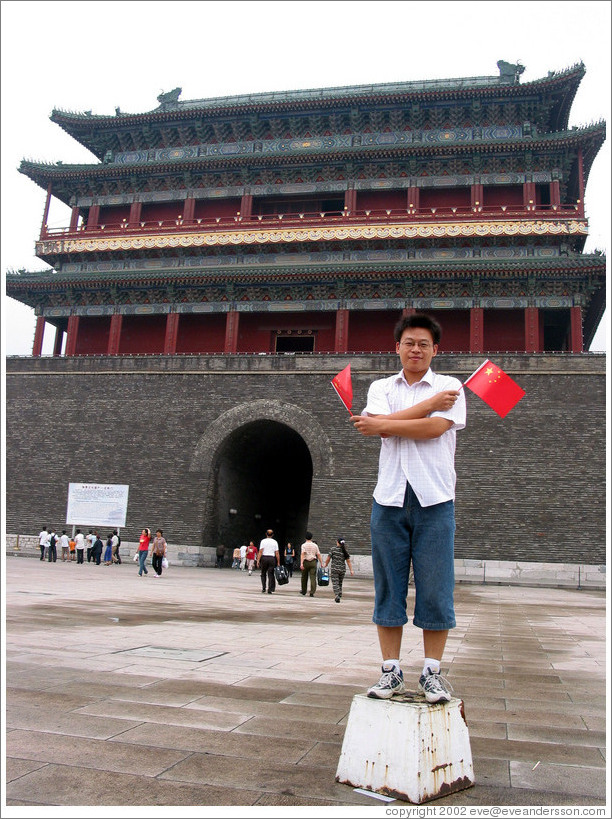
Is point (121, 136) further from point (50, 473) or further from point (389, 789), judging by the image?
point (389, 789)

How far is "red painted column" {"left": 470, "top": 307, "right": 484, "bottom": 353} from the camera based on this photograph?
20922mm

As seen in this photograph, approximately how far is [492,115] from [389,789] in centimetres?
2487

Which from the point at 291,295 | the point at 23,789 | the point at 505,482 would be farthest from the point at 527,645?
the point at 291,295

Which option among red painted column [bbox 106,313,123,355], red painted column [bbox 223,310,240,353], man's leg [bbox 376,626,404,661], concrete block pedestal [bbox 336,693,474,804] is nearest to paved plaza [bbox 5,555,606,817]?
concrete block pedestal [bbox 336,693,474,804]

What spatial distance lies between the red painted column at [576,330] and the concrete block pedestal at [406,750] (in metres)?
19.1

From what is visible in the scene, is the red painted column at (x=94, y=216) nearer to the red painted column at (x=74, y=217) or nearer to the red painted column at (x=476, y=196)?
the red painted column at (x=74, y=217)

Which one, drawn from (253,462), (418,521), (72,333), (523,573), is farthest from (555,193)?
(418,521)

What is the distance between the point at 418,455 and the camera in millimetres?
2982

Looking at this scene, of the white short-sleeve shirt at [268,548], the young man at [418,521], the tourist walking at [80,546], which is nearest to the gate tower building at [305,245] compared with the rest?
the tourist walking at [80,546]

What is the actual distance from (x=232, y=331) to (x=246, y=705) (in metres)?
19.9

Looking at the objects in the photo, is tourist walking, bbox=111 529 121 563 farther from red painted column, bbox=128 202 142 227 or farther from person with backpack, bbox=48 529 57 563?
red painted column, bbox=128 202 142 227

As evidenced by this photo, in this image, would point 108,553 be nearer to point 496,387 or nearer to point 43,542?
point 43,542

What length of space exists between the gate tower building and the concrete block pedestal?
16.9 meters

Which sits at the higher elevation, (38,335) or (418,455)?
(38,335)
